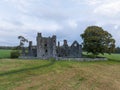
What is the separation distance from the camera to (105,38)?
88.8 m

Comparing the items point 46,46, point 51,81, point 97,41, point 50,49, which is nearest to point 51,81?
point 51,81

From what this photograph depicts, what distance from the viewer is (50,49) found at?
94.1m

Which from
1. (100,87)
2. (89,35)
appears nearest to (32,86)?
(100,87)

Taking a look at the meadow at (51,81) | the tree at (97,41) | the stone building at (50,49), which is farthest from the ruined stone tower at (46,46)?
the meadow at (51,81)

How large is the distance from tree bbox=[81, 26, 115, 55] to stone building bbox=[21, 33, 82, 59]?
672 cm

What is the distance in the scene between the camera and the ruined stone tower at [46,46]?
308 feet

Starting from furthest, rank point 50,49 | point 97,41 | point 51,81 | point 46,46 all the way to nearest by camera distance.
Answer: point 46,46, point 50,49, point 97,41, point 51,81

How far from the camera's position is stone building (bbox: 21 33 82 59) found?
94000 mm

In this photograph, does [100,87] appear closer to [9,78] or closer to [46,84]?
[46,84]

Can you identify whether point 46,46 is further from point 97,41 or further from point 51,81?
point 51,81

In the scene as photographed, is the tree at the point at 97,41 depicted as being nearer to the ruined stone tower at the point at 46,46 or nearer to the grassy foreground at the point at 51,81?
the ruined stone tower at the point at 46,46

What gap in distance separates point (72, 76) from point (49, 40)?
45578 mm

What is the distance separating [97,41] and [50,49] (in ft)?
57.2

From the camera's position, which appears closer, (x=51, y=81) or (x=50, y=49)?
(x=51, y=81)
